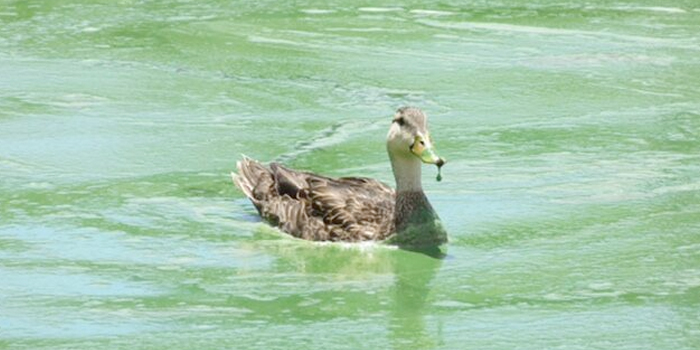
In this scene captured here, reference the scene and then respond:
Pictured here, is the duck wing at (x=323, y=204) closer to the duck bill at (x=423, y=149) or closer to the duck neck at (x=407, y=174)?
the duck neck at (x=407, y=174)

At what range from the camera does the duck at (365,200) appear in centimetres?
724

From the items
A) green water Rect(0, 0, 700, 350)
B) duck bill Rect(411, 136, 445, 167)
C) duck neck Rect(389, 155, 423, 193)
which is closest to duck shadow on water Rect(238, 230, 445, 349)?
green water Rect(0, 0, 700, 350)

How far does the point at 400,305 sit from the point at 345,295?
0.23 meters

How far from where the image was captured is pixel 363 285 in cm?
673

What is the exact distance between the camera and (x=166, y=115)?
9.61m

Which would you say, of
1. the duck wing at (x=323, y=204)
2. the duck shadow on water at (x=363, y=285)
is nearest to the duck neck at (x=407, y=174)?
the duck wing at (x=323, y=204)

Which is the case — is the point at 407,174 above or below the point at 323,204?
above

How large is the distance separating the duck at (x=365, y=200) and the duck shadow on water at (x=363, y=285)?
2.4 inches

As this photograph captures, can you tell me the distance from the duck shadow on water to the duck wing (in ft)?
0.20

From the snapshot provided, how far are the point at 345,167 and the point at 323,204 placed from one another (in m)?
1.10

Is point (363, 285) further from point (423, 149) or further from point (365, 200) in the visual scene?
point (365, 200)

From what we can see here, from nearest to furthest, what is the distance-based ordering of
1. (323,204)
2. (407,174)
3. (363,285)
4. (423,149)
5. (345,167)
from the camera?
(363,285) < (423,149) < (407,174) < (323,204) < (345,167)

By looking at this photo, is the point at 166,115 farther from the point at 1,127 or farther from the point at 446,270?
the point at 446,270

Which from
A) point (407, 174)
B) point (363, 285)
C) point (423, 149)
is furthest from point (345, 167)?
point (363, 285)
